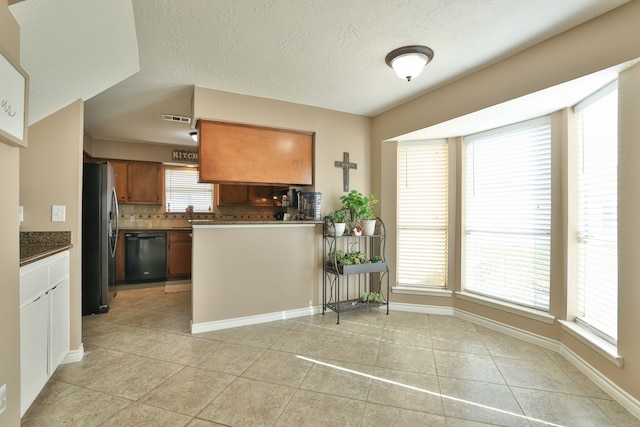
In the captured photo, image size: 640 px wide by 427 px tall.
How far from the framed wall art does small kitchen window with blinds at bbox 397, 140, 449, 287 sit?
11.1 feet

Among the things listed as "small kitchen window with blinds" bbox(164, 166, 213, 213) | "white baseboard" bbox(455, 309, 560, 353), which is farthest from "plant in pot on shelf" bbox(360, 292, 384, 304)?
"small kitchen window with blinds" bbox(164, 166, 213, 213)

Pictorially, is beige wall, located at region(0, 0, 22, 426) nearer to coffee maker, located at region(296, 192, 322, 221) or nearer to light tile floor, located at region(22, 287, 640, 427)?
light tile floor, located at region(22, 287, 640, 427)

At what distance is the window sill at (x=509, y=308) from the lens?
2.73 metres

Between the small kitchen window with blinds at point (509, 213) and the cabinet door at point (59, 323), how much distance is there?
3.82m

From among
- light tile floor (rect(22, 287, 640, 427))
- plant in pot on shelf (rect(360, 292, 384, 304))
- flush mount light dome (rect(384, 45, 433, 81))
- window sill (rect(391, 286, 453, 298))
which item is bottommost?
light tile floor (rect(22, 287, 640, 427))

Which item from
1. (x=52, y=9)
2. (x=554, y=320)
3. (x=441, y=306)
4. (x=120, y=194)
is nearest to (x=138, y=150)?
(x=120, y=194)

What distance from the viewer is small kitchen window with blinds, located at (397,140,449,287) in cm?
363

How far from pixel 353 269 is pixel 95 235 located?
300 centimetres

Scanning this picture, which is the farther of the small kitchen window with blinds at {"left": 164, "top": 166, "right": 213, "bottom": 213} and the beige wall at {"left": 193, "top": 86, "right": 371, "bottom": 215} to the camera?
the small kitchen window with blinds at {"left": 164, "top": 166, "right": 213, "bottom": 213}

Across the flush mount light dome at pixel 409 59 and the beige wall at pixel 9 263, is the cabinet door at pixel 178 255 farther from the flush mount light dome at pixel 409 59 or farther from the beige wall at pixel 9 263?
the flush mount light dome at pixel 409 59

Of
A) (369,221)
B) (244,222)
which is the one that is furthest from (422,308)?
(244,222)

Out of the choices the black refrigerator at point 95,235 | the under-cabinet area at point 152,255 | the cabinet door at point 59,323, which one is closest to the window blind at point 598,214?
the cabinet door at point 59,323

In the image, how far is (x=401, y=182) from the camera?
12.4 feet

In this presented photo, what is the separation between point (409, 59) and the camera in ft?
7.70
